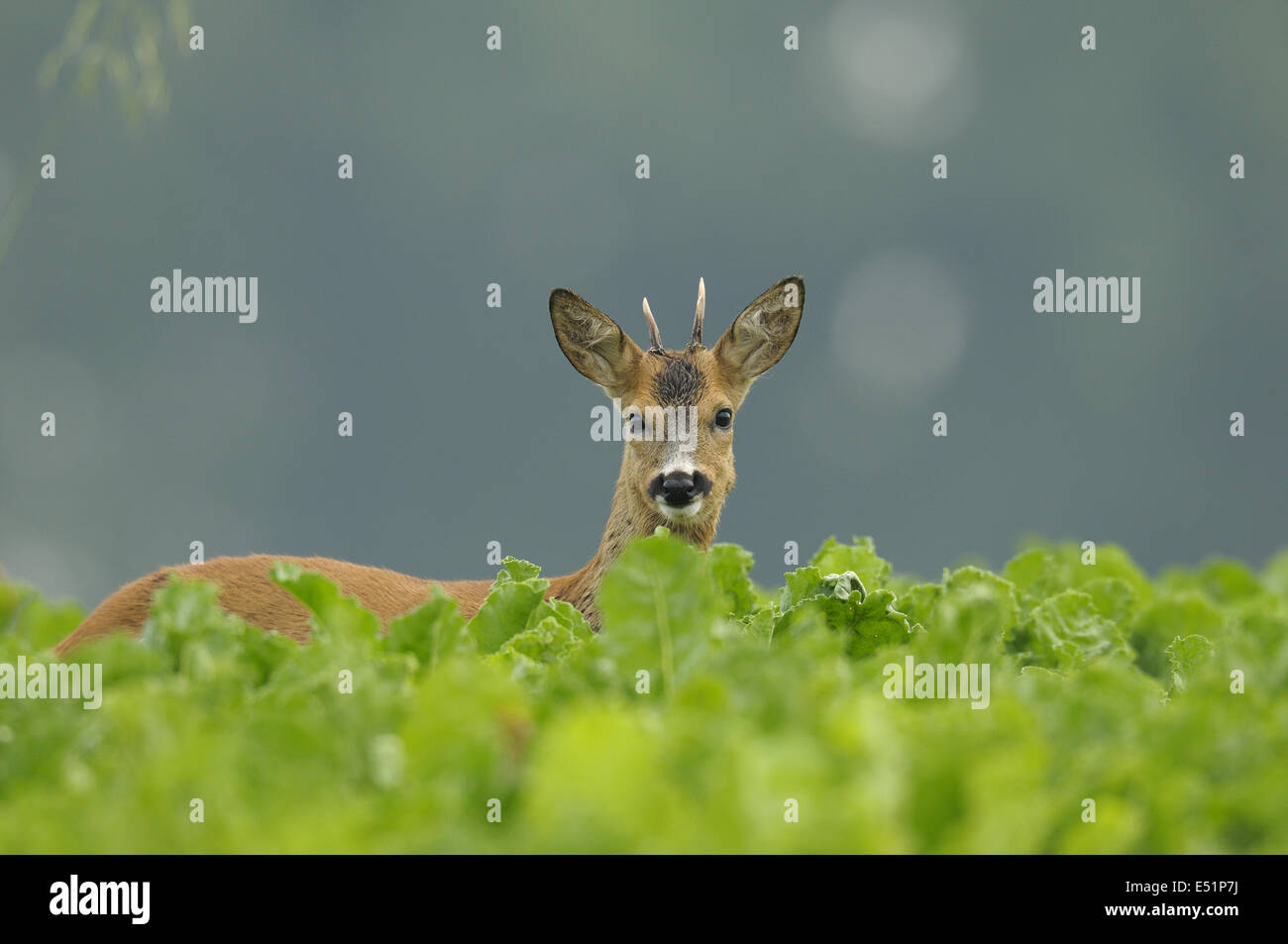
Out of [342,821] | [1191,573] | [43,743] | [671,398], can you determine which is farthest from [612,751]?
[1191,573]

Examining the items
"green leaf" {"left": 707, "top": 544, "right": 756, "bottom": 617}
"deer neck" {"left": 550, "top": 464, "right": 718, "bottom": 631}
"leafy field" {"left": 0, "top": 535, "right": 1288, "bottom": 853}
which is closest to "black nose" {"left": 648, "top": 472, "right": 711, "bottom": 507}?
"deer neck" {"left": 550, "top": 464, "right": 718, "bottom": 631}

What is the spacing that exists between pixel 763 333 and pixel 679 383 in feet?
2.13

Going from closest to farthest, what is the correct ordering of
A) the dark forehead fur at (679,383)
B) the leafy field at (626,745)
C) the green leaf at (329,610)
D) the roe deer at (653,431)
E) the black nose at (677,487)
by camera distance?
the leafy field at (626,745), the green leaf at (329,610), the roe deer at (653,431), the black nose at (677,487), the dark forehead fur at (679,383)

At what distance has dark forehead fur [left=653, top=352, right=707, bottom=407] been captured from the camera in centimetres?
698

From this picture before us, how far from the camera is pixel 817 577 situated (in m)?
4.14

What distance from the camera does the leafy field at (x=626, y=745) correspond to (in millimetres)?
1801

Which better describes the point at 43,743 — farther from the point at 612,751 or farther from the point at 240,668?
the point at 612,751

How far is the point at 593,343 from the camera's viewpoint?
7172 millimetres

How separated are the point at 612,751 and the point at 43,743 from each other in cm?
143

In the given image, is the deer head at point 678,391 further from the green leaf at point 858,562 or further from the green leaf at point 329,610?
the green leaf at point 329,610

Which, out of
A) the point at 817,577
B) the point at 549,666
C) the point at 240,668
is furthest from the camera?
the point at 817,577

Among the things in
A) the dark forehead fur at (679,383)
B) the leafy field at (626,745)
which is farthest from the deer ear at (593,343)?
the leafy field at (626,745)

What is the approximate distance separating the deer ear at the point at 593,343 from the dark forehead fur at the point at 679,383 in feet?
0.67

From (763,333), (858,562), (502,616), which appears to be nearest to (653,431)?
(763,333)
